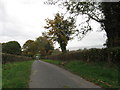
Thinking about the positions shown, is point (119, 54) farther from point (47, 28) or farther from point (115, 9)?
point (47, 28)

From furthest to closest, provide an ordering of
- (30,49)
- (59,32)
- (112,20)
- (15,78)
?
1. (30,49)
2. (59,32)
3. (112,20)
4. (15,78)

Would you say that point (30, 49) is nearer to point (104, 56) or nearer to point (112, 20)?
point (104, 56)

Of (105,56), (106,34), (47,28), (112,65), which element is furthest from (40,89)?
(47,28)

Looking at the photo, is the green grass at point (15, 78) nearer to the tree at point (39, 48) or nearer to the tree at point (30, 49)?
the tree at point (39, 48)

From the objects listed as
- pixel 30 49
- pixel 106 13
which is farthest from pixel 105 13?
pixel 30 49

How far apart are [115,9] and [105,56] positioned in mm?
4718

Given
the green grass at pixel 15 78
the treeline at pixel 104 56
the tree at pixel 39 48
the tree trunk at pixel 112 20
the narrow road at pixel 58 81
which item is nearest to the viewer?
the green grass at pixel 15 78

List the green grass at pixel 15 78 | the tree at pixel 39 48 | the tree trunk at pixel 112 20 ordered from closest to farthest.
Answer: the green grass at pixel 15 78
the tree trunk at pixel 112 20
the tree at pixel 39 48

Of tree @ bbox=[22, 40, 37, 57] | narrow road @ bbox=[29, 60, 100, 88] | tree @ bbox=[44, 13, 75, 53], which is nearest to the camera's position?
narrow road @ bbox=[29, 60, 100, 88]

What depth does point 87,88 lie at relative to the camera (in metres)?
8.25

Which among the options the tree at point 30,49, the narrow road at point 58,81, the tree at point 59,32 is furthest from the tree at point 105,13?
the tree at point 30,49

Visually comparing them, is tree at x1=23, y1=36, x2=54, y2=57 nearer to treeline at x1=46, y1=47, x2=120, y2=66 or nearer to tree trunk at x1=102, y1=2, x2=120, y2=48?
treeline at x1=46, y1=47, x2=120, y2=66

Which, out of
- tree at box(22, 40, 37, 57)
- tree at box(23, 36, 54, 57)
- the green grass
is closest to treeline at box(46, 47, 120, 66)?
the green grass

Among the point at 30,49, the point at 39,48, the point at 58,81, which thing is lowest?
the point at 58,81
